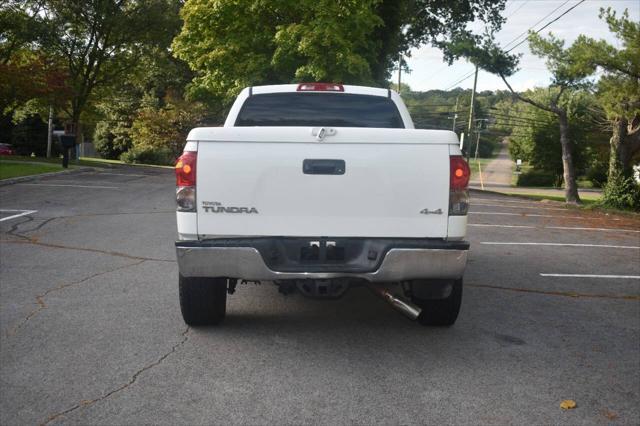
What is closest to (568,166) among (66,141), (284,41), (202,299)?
(284,41)

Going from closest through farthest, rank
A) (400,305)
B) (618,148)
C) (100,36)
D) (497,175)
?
(400,305), (618,148), (100,36), (497,175)

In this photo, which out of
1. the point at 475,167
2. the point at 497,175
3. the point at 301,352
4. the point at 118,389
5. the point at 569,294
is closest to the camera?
the point at 118,389

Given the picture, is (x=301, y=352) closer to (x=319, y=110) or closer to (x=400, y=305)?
(x=400, y=305)

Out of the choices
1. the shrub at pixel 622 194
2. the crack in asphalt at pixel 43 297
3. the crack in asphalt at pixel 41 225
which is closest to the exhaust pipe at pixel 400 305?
the crack in asphalt at pixel 43 297

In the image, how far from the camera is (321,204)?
4496 millimetres

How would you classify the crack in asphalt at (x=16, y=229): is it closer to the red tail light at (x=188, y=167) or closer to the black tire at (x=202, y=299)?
the black tire at (x=202, y=299)

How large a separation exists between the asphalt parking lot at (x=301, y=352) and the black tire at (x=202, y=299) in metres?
0.12

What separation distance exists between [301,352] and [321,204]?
1188 millimetres

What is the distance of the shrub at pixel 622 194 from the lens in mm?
22969

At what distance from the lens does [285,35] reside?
23531 mm

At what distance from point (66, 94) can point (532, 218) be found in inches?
788

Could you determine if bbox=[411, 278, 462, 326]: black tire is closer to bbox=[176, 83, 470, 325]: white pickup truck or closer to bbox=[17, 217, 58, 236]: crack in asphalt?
bbox=[176, 83, 470, 325]: white pickup truck

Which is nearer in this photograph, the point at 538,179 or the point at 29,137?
the point at 29,137

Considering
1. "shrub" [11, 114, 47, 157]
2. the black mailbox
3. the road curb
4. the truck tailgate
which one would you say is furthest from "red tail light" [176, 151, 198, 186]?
"shrub" [11, 114, 47, 157]
